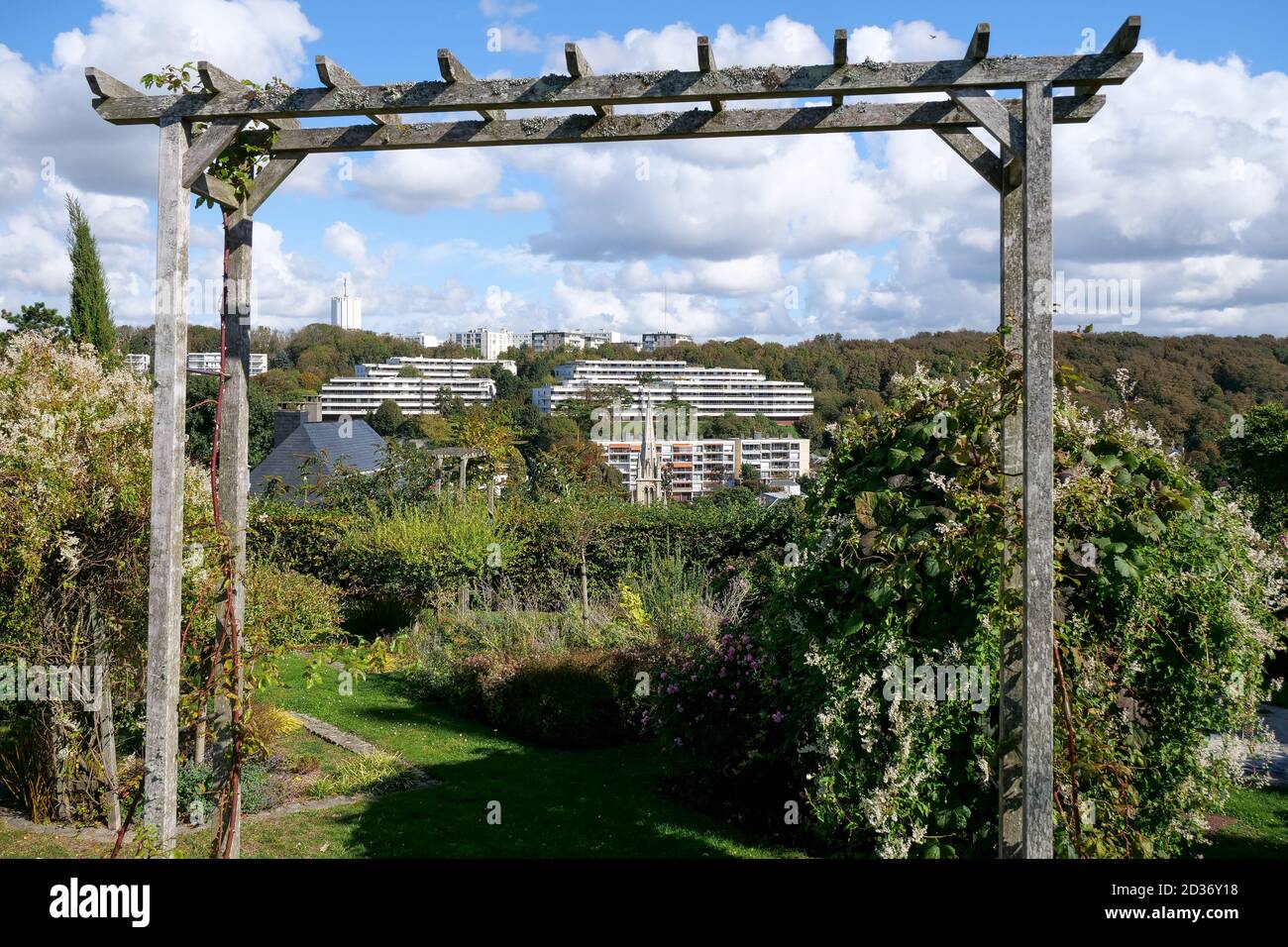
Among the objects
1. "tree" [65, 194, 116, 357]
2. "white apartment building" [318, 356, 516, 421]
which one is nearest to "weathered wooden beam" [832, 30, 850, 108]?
"tree" [65, 194, 116, 357]

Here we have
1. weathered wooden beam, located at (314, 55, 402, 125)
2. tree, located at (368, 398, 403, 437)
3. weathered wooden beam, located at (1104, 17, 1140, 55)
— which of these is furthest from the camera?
tree, located at (368, 398, 403, 437)

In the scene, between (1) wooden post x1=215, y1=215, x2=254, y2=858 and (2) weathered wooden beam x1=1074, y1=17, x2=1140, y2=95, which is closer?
(2) weathered wooden beam x1=1074, y1=17, x2=1140, y2=95

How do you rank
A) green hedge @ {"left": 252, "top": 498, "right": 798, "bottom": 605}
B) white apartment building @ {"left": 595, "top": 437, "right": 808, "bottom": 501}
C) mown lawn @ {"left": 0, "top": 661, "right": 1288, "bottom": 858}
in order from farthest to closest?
1. white apartment building @ {"left": 595, "top": 437, "right": 808, "bottom": 501}
2. green hedge @ {"left": 252, "top": 498, "right": 798, "bottom": 605}
3. mown lawn @ {"left": 0, "top": 661, "right": 1288, "bottom": 858}

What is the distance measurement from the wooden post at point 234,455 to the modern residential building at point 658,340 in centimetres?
7405

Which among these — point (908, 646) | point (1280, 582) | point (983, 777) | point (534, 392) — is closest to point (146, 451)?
point (908, 646)

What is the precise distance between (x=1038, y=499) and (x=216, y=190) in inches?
155

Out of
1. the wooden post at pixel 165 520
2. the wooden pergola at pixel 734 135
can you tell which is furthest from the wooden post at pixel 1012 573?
the wooden post at pixel 165 520

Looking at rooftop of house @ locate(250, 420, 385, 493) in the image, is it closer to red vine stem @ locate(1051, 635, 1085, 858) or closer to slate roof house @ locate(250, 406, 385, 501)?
slate roof house @ locate(250, 406, 385, 501)

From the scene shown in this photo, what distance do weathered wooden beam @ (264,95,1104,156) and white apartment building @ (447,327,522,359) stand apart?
3424 inches

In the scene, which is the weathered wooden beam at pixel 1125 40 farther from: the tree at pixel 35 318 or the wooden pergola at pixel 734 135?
the tree at pixel 35 318

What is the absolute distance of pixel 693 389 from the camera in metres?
52.4

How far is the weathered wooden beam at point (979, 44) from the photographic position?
349 centimetres

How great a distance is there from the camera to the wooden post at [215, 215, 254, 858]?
4664mm
